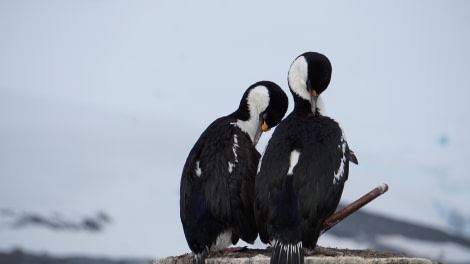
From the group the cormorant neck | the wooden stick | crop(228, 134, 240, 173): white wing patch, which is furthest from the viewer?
the cormorant neck

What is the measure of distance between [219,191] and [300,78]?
20.7 inches

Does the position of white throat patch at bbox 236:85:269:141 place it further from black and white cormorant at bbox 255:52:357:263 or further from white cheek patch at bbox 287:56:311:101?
black and white cormorant at bbox 255:52:357:263

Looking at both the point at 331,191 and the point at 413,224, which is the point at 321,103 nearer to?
the point at 331,191

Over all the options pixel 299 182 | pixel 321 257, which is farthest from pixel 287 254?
pixel 299 182

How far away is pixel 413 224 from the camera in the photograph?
16.4 ft

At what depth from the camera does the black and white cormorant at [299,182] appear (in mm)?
2771

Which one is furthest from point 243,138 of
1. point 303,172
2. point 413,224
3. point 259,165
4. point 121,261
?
point 413,224

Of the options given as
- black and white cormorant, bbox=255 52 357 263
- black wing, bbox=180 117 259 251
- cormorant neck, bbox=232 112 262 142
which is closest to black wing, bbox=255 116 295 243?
black and white cormorant, bbox=255 52 357 263

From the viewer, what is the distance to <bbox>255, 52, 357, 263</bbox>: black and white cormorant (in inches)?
109

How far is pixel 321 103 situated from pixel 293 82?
0.42 feet

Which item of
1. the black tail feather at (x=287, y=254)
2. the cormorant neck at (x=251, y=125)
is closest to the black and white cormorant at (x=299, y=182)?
the black tail feather at (x=287, y=254)

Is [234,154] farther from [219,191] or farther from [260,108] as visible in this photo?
[260,108]

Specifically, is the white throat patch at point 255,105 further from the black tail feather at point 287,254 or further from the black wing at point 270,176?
the black tail feather at point 287,254

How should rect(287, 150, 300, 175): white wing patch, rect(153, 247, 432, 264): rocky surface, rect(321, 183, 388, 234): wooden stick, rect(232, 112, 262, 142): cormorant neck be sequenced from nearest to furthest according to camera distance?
rect(153, 247, 432, 264): rocky surface → rect(287, 150, 300, 175): white wing patch → rect(321, 183, 388, 234): wooden stick → rect(232, 112, 262, 142): cormorant neck
